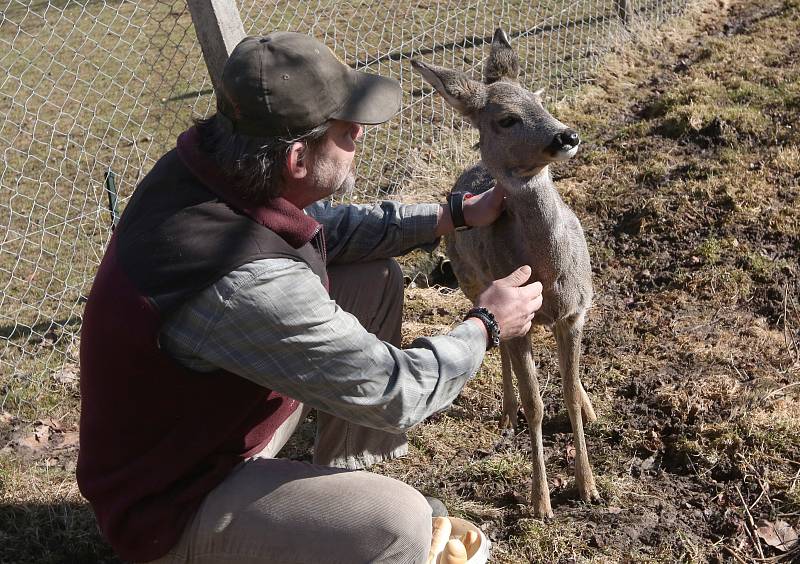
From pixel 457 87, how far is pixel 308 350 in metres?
1.84

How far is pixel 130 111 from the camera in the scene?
7.89m

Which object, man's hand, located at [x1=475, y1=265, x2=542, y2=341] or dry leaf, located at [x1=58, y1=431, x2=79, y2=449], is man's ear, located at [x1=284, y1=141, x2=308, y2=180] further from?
dry leaf, located at [x1=58, y1=431, x2=79, y2=449]

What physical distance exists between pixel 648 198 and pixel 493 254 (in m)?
2.56

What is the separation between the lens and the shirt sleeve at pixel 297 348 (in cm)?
229

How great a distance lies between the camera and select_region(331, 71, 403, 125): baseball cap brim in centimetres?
259

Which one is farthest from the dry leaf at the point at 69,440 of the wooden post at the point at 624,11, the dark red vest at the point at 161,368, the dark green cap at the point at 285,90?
the wooden post at the point at 624,11

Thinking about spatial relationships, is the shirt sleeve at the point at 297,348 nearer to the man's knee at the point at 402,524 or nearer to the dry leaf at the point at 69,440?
the man's knee at the point at 402,524

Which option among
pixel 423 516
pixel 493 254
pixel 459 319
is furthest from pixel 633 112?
pixel 423 516

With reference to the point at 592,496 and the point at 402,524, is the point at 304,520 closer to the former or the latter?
the point at 402,524

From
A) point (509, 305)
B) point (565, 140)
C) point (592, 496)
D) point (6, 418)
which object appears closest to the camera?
point (509, 305)

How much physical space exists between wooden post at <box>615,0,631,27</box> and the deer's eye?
235 inches

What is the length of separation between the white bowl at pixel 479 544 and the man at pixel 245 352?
1.04 feet

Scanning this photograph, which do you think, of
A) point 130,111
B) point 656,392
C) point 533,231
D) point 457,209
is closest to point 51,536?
point 457,209

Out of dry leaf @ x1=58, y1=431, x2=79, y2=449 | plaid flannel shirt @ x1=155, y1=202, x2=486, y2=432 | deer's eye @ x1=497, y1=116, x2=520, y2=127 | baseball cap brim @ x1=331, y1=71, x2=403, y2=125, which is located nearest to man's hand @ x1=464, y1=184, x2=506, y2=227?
deer's eye @ x1=497, y1=116, x2=520, y2=127
